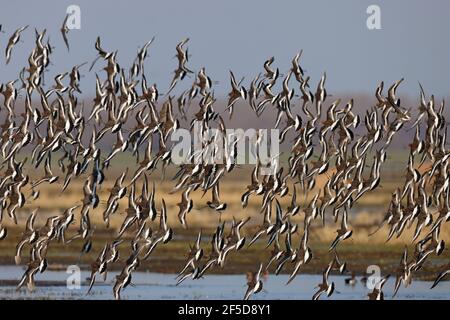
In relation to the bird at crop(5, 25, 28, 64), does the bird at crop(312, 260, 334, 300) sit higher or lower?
lower

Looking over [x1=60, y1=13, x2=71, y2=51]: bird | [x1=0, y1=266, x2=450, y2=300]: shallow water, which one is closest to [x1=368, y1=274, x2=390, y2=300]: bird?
[x1=0, y1=266, x2=450, y2=300]: shallow water

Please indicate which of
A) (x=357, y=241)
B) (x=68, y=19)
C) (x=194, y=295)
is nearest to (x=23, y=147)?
(x=68, y=19)

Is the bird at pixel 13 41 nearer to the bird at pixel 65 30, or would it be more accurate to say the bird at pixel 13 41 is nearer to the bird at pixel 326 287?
the bird at pixel 65 30

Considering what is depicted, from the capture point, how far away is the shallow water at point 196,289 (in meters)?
14.3

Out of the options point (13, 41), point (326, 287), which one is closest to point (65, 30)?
point (13, 41)

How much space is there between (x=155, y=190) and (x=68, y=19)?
6.63 ft

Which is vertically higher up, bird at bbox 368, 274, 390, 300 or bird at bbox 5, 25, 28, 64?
bird at bbox 5, 25, 28, 64

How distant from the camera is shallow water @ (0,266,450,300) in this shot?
46.9 ft

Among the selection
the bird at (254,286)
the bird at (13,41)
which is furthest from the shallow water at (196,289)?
the bird at (13,41)

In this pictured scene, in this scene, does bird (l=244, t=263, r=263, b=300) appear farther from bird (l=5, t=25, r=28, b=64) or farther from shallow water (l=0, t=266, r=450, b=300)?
bird (l=5, t=25, r=28, b=64)

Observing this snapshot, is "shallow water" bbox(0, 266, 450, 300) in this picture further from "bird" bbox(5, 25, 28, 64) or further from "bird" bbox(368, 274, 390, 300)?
"bird" bbox(5, 25, 28, 64)

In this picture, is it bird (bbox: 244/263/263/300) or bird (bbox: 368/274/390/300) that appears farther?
bird (bbox: 368/274/390/300)

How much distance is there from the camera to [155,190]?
1438 centimetres

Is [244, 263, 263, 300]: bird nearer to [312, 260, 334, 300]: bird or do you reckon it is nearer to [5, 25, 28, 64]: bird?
[312, 260, 334, 300]: bird
